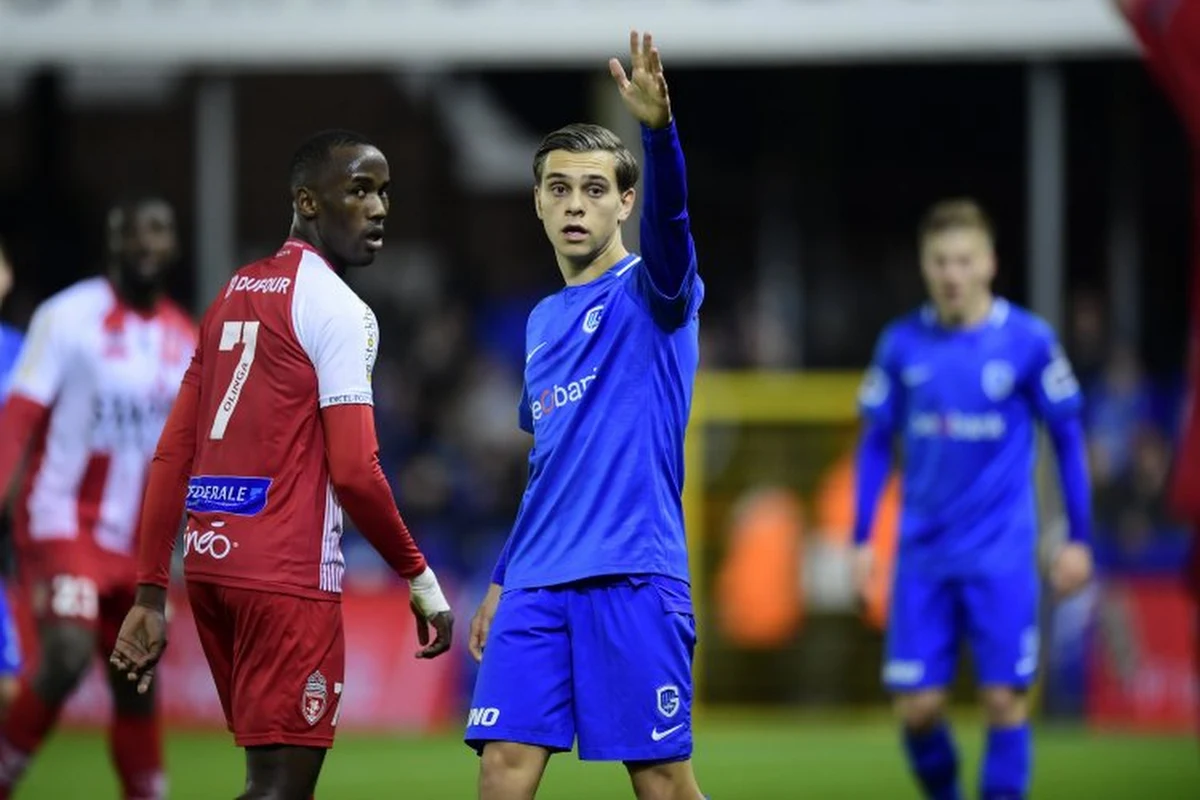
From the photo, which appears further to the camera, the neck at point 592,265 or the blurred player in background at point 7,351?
the blurred player in background at point 7,351

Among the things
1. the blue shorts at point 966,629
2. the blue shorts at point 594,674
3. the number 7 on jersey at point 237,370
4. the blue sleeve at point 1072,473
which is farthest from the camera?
the blue sleeve at point 1072,473

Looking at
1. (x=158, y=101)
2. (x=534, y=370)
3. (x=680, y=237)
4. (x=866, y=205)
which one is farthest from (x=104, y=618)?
(x=158, y=101)

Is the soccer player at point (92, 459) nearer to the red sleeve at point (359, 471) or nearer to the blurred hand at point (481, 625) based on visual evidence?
the blurred hand at point (481, 625)

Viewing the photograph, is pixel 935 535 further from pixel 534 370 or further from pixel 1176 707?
pixel 1176 707

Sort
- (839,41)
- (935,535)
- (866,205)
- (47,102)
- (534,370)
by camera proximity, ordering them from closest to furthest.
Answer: (534,370) < (935,535) < (839,41) < (47,102) < (866,205)

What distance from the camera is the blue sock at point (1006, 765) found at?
27.2ft

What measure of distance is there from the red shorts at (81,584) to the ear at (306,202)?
2.40 m

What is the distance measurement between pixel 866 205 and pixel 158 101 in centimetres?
720

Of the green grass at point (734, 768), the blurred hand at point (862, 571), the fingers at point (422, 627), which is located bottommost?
the green grass at point (734, 768)

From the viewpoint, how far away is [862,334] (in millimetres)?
19016

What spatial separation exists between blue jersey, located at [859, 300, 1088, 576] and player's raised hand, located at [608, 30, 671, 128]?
3765mm

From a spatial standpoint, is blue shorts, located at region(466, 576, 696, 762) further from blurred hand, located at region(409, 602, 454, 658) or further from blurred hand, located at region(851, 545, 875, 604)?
blurred hand, located at region(851, 545, 875, 604)

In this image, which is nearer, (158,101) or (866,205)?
(866,205)

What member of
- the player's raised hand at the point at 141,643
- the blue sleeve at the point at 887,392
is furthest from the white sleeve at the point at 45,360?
the blue sleeve at the point at 887,392
